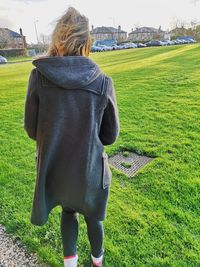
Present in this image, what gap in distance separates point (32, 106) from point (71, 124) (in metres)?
0.26

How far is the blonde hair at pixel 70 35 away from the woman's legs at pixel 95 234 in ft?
3.81

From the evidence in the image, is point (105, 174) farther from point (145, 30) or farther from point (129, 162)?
point (145, 30)

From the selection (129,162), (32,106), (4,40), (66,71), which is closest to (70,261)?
(32,106)

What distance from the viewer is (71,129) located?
5.42ft

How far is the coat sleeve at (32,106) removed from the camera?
1554mm

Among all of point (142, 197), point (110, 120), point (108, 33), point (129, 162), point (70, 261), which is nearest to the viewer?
point (110, 120)

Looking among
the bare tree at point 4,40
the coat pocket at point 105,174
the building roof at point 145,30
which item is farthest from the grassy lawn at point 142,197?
the building roof at point 145,30

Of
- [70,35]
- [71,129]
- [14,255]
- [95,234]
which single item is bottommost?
[14,255]

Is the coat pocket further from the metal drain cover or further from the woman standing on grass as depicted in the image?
the metal drain cover

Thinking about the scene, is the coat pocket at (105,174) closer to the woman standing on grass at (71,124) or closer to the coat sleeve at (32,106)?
the woman standing on grass at (71,124)

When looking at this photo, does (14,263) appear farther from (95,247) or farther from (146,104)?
(146,104)

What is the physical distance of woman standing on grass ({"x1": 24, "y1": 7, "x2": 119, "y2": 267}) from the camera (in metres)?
1.53

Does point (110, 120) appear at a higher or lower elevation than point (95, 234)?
higher

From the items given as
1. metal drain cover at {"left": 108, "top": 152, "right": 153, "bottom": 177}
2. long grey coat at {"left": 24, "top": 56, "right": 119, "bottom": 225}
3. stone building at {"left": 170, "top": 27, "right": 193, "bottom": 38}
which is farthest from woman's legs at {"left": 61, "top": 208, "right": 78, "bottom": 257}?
stone building at {"left": 170, "top": 27, "right": 193, "bottom": 38}
